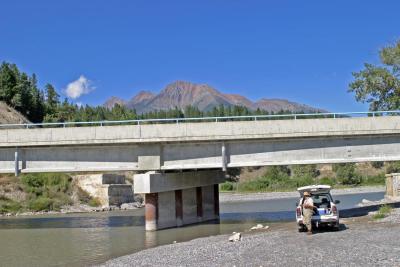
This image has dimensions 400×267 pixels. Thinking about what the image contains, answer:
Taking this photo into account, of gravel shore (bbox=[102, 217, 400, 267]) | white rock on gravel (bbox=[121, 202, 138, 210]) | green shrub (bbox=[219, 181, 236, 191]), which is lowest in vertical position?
white rock on gravel (bbox=[121, 202, 138, 210])

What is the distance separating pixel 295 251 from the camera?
1953cm

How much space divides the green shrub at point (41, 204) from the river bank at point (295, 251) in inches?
1899

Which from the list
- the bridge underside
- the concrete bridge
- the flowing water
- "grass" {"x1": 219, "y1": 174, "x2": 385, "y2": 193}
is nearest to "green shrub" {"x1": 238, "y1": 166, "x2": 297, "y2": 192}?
"grass" {"x1": 219, "y1": 174, "x2": 385, "y2": 193}

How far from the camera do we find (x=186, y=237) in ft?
105

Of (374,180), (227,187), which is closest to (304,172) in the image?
(374,180)

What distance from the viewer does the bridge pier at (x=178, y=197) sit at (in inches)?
1420

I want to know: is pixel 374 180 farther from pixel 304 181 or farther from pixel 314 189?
pixel 314 189

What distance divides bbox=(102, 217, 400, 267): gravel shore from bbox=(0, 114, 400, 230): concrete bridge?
8.69m

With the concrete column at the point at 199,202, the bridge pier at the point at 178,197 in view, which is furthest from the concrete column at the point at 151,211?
the concrete column at the point at 199,202

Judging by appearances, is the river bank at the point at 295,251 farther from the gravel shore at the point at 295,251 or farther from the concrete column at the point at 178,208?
the concrete column at the point at 178,208

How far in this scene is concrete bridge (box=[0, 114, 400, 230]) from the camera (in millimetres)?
34250

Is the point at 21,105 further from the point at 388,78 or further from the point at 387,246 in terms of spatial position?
the point at 387,246

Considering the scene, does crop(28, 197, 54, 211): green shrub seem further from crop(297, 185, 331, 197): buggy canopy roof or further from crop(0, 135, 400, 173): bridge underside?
crop(297, 185, 331, 197): buggy canopy roof

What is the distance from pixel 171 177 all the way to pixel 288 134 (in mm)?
9314
